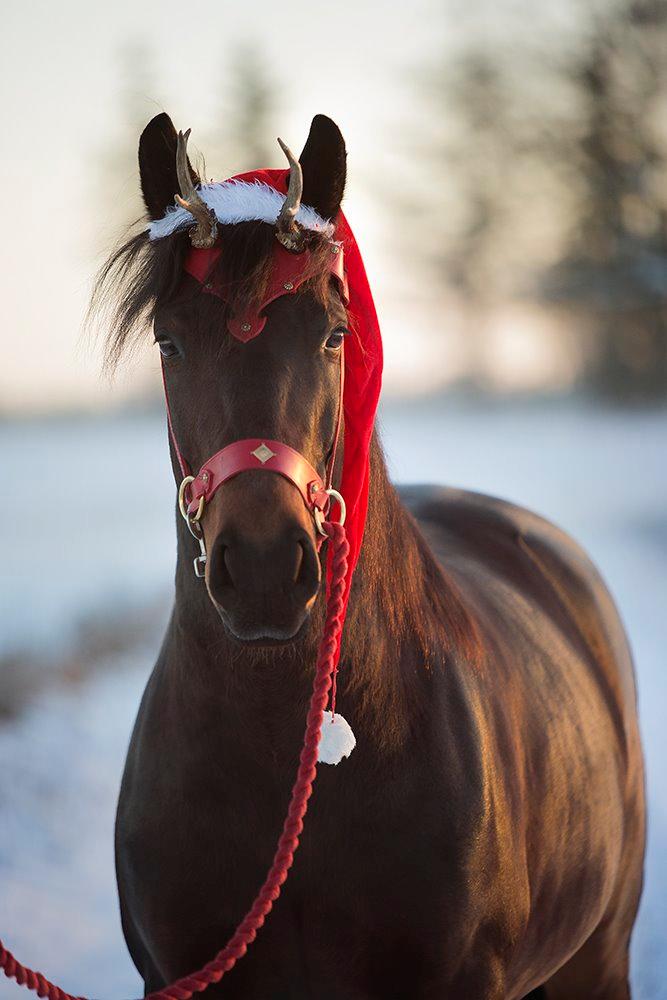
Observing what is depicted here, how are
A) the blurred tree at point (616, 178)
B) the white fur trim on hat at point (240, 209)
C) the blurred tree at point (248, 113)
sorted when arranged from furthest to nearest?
the blurred tree at point (616, 178)
the blurred tree at point (248, 113)
the white fur trim on hat at point (240, 209)

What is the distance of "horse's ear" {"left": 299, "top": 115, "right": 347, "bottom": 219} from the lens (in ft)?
5.49

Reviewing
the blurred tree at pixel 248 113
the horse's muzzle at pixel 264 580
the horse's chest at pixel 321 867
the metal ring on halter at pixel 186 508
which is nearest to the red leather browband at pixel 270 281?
the metal ring on halter at pixel 186 508

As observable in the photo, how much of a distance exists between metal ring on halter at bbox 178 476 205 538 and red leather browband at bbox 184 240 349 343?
231mm

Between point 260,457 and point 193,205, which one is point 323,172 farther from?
point 260,457

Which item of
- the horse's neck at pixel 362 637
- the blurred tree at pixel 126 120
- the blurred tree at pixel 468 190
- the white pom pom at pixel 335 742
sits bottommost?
the white pom pom at pixel 335 742

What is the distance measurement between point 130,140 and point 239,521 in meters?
6.95

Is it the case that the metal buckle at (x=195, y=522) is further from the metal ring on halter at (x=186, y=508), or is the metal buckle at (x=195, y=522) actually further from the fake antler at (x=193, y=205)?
the fake antler at (x=193, y=205)

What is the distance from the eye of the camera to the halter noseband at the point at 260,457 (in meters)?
1.41

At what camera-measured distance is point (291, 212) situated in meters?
1.55

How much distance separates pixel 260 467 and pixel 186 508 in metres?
0.21

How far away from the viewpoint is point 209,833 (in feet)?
5.58

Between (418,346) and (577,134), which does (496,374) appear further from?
(577,134)

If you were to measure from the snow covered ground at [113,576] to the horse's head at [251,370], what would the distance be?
0.56 m

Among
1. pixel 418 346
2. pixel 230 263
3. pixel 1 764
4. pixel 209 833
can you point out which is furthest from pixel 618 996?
pixel 418 346
